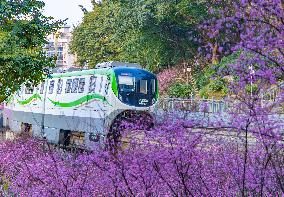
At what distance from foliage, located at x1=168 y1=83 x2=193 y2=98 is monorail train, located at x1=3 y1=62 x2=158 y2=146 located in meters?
16.2

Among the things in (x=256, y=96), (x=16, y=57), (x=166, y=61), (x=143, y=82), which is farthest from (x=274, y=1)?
(x=166, y=61)

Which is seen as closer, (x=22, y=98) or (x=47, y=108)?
(x=47, y=108)

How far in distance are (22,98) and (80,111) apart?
872cm

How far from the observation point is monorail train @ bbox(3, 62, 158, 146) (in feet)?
61.1

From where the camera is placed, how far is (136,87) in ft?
64.5

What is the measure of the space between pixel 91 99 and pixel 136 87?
5.64 feet

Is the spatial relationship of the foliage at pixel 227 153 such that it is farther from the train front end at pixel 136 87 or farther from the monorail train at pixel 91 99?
the train front end at pixel 136 87

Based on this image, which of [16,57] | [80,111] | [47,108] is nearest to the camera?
[16,57]

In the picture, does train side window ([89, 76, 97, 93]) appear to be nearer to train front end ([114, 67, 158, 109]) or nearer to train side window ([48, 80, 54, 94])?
train front end ([114, 67, 158, 109])

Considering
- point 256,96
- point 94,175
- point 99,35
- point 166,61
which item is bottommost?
point 94,175

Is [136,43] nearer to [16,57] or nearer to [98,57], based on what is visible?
[98,57]

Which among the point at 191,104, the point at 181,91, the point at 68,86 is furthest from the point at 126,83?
the point at 181,91

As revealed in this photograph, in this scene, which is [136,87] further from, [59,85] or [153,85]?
[59,85]

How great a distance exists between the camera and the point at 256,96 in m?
5.07
